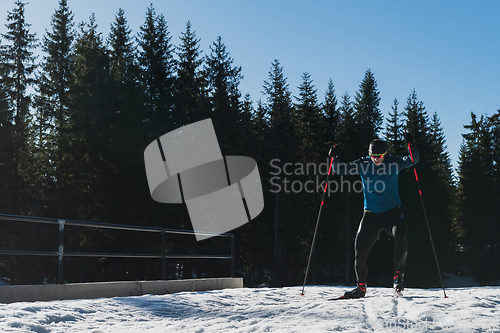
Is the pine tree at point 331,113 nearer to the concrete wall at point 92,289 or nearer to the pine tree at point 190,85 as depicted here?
the pine tree at point 190,85

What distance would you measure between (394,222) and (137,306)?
3545 mm

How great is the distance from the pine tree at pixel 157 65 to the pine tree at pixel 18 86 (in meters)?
8.36

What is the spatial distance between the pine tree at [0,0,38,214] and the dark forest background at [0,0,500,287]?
10 centimetres

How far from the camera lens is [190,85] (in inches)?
1480

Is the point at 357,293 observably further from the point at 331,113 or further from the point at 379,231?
the point at 331,113

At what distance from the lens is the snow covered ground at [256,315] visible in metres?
4.18

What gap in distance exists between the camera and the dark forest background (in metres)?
29.3

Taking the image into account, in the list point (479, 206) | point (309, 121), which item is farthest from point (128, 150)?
point (479, 206)

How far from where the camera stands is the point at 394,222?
20.5 ft

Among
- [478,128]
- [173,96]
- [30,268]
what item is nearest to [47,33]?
[173,96]

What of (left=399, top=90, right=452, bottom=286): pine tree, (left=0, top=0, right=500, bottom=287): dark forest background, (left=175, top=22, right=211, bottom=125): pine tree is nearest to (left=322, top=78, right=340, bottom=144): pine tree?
(left=0, top=0, right=500, bottom=287): dark forest background

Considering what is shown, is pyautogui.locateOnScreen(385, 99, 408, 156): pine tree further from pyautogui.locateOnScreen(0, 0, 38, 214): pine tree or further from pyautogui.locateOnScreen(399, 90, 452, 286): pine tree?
pyautogui.locateOnScreen(0, 0, 38, 214): pine tree

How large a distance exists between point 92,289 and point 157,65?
32.7 m

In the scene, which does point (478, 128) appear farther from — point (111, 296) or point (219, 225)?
point (111, 296)
